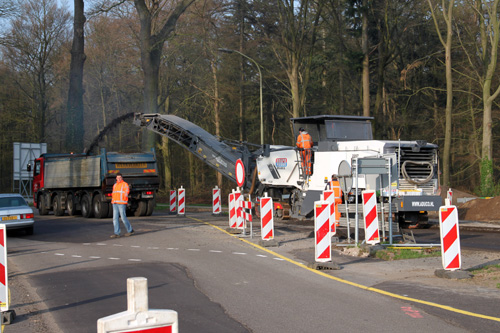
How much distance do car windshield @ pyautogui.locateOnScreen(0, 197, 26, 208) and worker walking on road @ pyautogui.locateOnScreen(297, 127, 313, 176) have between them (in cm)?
898

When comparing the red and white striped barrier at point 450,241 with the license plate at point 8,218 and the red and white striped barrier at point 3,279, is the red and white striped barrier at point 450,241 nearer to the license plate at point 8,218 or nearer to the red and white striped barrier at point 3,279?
the red and white striped barrier at point 3,279

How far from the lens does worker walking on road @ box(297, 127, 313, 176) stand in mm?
16812

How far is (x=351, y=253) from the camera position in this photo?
477 inches

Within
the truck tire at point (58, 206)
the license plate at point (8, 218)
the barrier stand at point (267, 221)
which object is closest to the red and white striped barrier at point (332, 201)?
the barrier stand at point (267, 221)

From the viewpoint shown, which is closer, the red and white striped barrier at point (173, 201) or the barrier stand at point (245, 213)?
the barrier stand at point (245, 213)

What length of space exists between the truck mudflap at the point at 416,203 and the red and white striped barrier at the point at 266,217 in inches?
145

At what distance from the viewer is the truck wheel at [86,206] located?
931 inches

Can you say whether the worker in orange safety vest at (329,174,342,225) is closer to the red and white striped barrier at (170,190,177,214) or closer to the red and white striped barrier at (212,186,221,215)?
the red and white striped barrier at (212,186,221,215)

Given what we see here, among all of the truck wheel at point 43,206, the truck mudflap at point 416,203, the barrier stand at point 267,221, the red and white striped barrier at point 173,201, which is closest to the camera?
the barrier stand at point 267,221

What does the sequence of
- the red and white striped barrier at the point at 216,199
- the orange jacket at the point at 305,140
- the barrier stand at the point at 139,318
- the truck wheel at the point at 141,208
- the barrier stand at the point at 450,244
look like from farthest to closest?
the red and white striped barrier at the point at 216,199
the truck wheel at the point at 141,208
the orange jacket at the point at 305,140
the barrier stand at the point at 450,244
the barrier stand at the point at 139,318

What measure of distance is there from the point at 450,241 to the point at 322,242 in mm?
2265

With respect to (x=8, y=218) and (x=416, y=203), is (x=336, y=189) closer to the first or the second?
(x=416, y=203)

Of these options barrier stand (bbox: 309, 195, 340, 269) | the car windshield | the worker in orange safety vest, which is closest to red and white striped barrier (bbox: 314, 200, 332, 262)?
barrier stand (bbox: 309, 195, 340, 269)

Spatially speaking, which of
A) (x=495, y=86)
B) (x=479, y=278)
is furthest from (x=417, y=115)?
(x=479, y=278)
